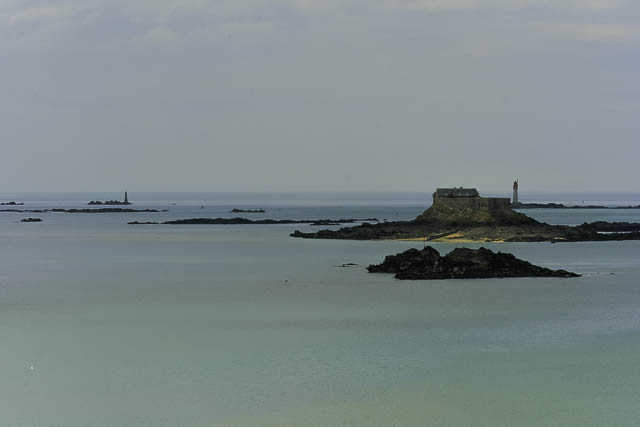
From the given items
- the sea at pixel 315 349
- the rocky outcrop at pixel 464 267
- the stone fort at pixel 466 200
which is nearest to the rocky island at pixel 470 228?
the stone fort at pixel 466 200

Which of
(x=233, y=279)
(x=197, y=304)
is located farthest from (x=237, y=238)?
(x=197, y=304)

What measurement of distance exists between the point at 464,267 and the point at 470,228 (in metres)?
26.0

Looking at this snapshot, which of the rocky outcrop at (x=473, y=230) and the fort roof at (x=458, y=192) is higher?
the fort roof at (x=458, y=192)

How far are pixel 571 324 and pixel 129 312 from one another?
12214 millimetres

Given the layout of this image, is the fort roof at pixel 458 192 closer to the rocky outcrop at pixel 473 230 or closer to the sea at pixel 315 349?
the rocky outcrop at pixel 473 230

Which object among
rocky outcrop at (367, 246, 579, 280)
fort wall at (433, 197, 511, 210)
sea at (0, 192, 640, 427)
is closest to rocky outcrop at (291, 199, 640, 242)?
fort wall at (433, 197, 511, 210)

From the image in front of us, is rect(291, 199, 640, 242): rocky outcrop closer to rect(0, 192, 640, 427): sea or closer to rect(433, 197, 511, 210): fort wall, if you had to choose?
rect(433, 197, 511, 210): fort wall

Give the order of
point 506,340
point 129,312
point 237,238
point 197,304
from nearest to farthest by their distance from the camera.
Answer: point 506,340 < point 129,312 < point 197,304 < point 237,238

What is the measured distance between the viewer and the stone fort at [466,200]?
60.8m

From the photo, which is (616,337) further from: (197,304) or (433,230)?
(433,230)

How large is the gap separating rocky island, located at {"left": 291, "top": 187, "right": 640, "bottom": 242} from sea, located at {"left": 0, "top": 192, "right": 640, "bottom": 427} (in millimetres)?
19048

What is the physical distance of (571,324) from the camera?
77.6 ft

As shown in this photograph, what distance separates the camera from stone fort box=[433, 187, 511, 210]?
60.8 metres

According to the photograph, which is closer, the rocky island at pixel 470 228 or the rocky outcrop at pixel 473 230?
the rocky outcrop at pixel 473 230
